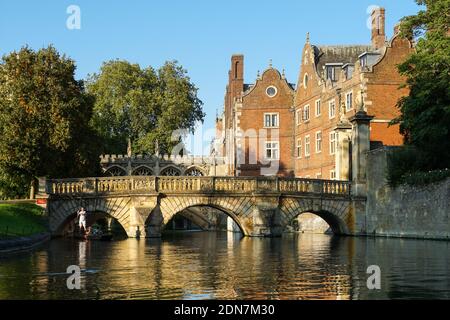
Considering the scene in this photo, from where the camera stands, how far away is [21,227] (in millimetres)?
31484

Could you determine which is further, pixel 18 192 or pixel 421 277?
pixel 18 192

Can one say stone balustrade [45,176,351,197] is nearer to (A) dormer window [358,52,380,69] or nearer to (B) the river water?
(B) the river water

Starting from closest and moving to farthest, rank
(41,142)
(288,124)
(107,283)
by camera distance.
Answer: (107,283) < (41,142) < (288,124)

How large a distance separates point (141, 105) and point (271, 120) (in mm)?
21549

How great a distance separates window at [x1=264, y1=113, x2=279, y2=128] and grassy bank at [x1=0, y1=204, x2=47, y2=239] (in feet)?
104

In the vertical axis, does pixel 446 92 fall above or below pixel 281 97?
below

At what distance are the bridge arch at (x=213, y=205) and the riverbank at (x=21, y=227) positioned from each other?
20.8 feet

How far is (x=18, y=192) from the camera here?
165 ft

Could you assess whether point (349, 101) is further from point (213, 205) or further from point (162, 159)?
point (162, 159)

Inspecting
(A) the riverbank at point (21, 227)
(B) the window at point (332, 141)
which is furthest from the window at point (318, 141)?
(A) the riverbank at point (21, 227)

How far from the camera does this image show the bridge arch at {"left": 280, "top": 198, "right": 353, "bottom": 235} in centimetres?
3928

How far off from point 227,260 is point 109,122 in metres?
61.5
